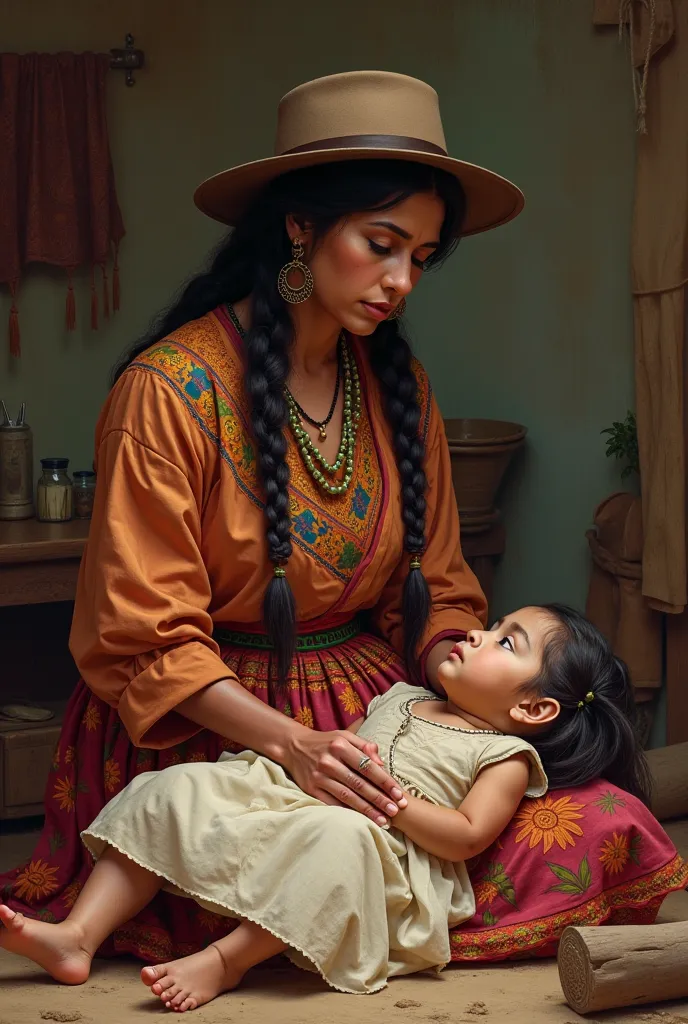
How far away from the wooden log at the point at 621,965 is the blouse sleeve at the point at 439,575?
2.91 feet

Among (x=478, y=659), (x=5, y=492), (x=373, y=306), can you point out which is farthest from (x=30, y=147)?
(x=478, y=659)

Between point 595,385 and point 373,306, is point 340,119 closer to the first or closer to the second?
point 373,306

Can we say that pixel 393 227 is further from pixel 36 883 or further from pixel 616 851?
pixel 36 883

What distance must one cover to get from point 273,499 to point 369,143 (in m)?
0.75

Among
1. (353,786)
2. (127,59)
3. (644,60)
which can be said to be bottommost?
(353,786)

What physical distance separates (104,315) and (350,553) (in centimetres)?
251

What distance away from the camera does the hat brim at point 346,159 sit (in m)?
2.88

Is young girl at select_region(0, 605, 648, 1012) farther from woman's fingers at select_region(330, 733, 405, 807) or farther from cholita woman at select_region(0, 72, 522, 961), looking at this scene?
cholita woman at select_region(0, 72, 522, 961)

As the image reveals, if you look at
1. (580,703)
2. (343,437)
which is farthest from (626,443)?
(580,703)

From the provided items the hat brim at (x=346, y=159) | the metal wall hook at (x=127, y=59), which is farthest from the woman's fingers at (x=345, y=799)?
the metal wall hook at (x=127, y=59)

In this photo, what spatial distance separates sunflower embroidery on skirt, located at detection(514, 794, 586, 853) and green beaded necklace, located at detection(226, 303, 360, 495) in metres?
0.78

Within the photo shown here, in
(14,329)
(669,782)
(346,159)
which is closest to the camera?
(346,159)

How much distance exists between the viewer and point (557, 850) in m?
2.82

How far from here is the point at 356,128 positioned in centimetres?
292
